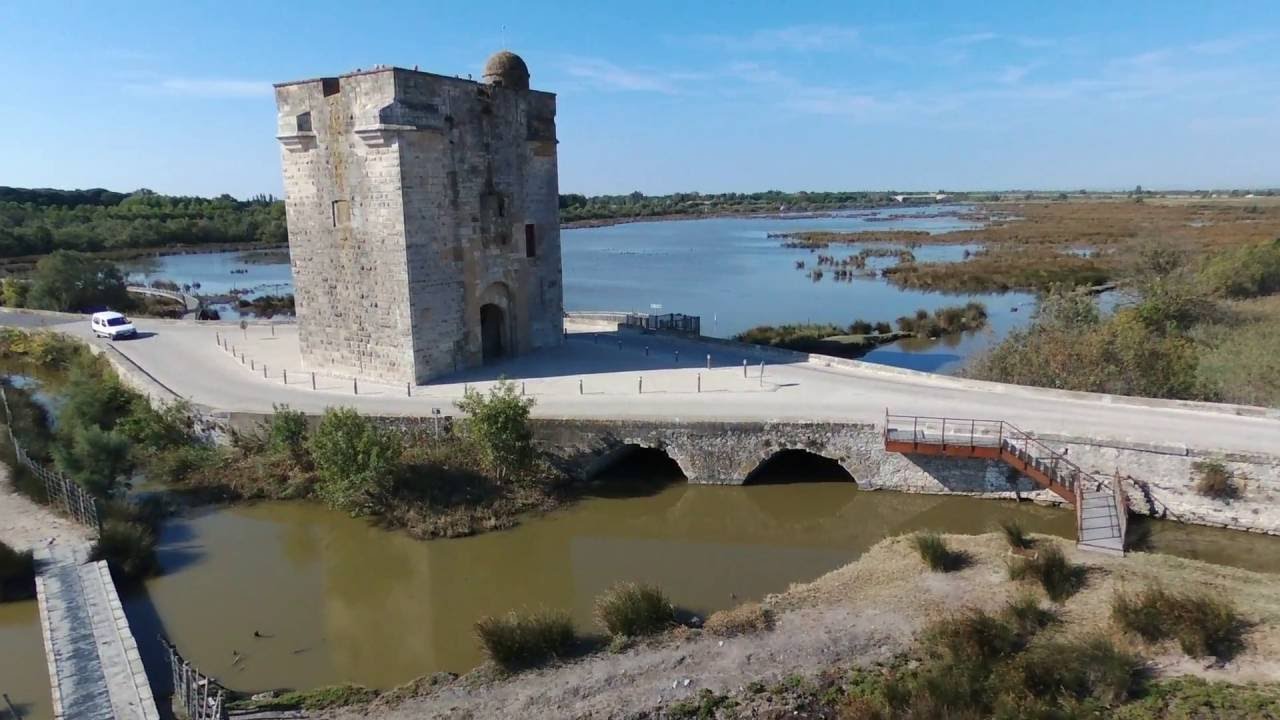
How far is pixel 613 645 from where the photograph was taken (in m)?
11.3

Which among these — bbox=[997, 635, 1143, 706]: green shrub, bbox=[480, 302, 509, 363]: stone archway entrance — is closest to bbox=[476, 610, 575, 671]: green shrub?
bbox=[997, 635, 1143, 706]: green shrub

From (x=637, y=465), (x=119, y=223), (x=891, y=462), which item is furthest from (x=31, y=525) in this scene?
(x=119, y=223)

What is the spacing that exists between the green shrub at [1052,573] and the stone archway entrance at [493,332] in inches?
610

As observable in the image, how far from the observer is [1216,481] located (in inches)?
574

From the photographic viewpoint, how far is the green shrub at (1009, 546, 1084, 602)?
11.9m

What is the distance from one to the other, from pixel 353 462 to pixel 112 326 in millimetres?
20080

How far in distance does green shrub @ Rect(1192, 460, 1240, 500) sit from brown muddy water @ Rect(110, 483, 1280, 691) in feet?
2.38

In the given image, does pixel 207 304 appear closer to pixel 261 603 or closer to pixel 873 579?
pixel 261 603

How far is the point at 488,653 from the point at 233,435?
11.2m

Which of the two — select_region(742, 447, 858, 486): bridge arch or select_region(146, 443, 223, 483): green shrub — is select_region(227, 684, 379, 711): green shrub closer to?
select_region(742, 447, 858, 486): bridge arch

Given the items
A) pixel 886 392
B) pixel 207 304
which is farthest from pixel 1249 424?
pixel 207 304

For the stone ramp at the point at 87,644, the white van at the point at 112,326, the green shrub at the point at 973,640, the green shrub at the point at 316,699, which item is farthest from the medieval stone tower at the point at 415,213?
the green shrub at the point at 973,640

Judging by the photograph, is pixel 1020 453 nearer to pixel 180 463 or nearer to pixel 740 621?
pixel 740 621

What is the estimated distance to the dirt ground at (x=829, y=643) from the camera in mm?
10055
